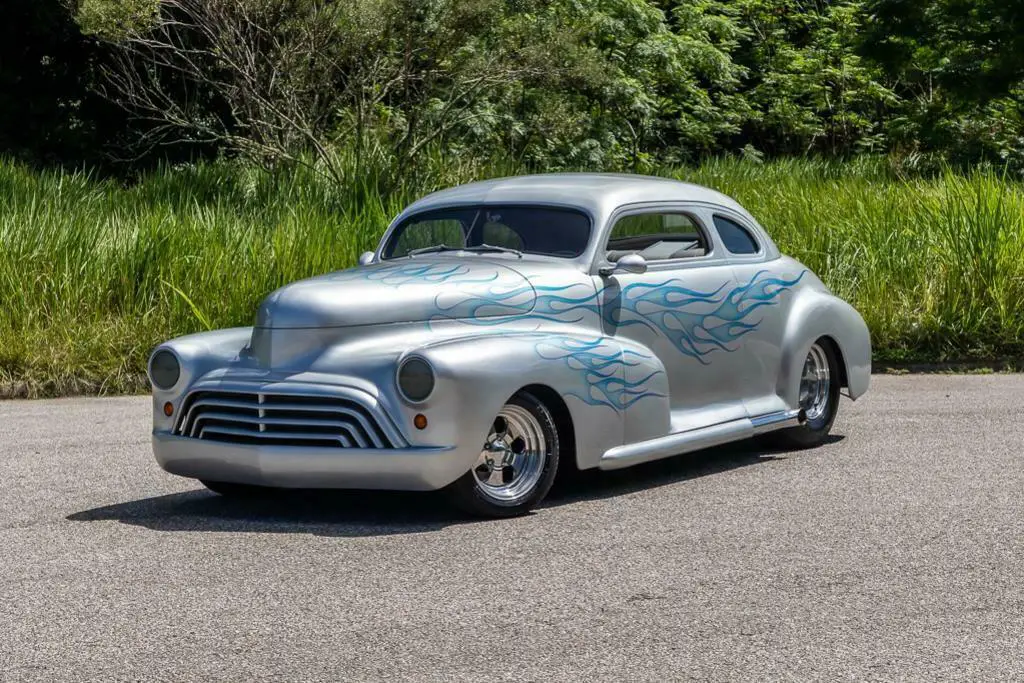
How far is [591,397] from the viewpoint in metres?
7.47

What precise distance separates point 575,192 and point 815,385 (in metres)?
2.21

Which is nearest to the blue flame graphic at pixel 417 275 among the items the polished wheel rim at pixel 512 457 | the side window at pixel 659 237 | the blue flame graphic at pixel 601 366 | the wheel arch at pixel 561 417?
the blue flame graphic at pixel 601 366

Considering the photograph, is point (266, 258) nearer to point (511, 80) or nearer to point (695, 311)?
point (695, 311)

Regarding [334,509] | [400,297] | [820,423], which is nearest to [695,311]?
[820,423]

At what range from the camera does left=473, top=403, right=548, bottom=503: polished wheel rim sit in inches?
282

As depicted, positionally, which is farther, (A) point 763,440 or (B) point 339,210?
(B) point 339,210

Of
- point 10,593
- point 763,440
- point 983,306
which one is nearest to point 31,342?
point 763,440

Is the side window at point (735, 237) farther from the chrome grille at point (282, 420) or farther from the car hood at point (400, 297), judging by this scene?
the chrome grille at point (282, 420)

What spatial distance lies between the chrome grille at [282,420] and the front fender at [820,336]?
10.1 feet

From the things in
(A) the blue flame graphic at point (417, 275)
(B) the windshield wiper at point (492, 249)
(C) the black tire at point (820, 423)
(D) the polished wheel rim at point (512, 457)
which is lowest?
(C) the black tire at point (820, 423)

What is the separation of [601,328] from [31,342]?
660cm

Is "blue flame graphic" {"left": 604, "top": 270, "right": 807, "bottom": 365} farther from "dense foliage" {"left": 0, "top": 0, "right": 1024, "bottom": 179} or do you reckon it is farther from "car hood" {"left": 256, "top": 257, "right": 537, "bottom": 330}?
"dense foliage" {"left": 0, "top": 0, "right": 1024, "bottom": 179}

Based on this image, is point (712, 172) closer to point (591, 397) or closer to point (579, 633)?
point (591, 397)

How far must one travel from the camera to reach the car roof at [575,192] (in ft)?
27.2
